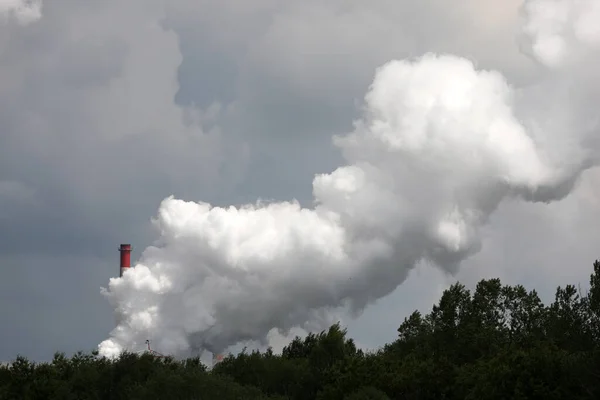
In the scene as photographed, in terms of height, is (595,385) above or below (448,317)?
below

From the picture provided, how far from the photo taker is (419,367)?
86750 mm

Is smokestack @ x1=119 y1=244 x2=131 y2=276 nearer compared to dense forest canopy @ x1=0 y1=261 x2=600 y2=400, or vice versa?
dense forest canopy @ x1=0 y1=261 x2=600 y2=400

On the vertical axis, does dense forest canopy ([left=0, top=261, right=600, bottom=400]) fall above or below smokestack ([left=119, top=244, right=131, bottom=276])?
below

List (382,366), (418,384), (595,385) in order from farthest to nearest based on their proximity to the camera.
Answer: (382,366) → (418,384) → (595,385)

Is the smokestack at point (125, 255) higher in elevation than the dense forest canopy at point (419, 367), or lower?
higher

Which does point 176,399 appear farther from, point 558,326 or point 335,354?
point 558,326

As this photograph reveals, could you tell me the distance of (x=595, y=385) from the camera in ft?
230

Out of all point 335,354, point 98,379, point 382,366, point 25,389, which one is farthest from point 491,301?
point 25,389

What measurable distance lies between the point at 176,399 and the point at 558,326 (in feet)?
131

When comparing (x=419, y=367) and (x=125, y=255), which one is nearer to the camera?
(x=419, y=367)

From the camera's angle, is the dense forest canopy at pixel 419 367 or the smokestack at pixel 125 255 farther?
the smokestack at pixel 125 255

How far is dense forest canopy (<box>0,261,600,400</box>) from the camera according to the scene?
7406cm

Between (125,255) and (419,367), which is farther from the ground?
(125,255)

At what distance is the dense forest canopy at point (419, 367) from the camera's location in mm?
74062
